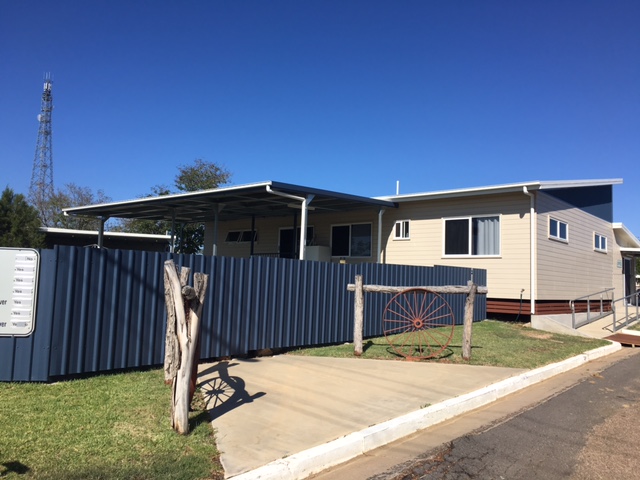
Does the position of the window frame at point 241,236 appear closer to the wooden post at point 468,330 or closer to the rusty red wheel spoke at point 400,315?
the rusty red wheel spoke at point 400,315

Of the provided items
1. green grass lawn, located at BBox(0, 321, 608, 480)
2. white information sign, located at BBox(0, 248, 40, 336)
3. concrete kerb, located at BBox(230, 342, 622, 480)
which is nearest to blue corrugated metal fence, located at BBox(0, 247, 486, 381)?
white information sign, located at BBox(0, 248, 40, 336)

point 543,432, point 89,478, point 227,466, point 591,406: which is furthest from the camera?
point 591,406

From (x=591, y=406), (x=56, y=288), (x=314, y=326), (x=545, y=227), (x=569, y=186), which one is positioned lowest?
(x=591, y=406)

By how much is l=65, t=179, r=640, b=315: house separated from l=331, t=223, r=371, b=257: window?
0.12 ft

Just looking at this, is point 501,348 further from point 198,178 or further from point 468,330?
point 198,178

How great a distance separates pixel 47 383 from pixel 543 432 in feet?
18.7

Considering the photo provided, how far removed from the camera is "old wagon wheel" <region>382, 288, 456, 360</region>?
9781 mm

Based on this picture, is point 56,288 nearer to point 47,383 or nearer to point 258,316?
point 47,383

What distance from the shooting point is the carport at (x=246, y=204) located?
41.4 feet

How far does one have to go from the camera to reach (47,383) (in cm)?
581

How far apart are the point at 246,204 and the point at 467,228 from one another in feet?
23.5

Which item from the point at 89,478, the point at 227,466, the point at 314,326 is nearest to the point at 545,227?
the point at 314,326

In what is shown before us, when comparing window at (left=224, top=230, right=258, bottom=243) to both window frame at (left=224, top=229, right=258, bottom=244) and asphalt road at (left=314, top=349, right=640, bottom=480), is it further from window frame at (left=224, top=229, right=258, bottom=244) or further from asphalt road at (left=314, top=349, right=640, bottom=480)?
asphalt road at (left=314, top=349, right=640, bottom=480)

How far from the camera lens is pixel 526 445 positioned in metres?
4.82
